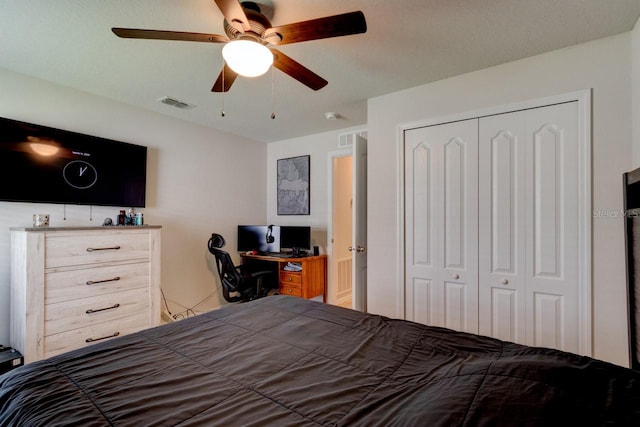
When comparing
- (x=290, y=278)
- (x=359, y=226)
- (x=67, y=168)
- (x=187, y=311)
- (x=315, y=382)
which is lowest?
(x=187, y=311)

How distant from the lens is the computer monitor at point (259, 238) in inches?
162

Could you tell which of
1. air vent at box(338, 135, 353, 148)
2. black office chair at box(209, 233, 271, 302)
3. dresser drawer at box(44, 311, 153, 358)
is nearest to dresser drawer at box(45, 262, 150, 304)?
dresser drawer at box(44, 311, 153, 358)

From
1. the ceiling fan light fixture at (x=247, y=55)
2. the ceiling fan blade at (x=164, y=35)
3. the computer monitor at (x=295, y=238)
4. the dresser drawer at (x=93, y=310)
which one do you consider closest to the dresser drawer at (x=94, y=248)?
the dresser drawer at (x=93, y=310)

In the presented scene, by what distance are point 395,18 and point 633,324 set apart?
2288 millimetres

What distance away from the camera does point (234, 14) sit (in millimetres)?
1407

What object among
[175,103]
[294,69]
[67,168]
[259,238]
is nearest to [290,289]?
[259,238]

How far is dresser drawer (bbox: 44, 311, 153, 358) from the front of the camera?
7.33 ft

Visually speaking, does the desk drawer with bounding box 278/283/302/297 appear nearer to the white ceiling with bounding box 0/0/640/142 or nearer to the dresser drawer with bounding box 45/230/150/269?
the dresser drawer with bounding box 45/230/150/269

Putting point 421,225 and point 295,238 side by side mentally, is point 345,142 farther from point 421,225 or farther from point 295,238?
point 421,225

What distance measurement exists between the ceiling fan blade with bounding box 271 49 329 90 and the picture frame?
2.39 metres

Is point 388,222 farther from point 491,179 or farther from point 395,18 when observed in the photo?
point 395,18

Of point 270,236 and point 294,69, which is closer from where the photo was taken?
point 294,69

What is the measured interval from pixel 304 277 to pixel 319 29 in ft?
9.54

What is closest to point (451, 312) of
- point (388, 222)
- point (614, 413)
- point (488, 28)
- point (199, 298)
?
point (388, 222)
